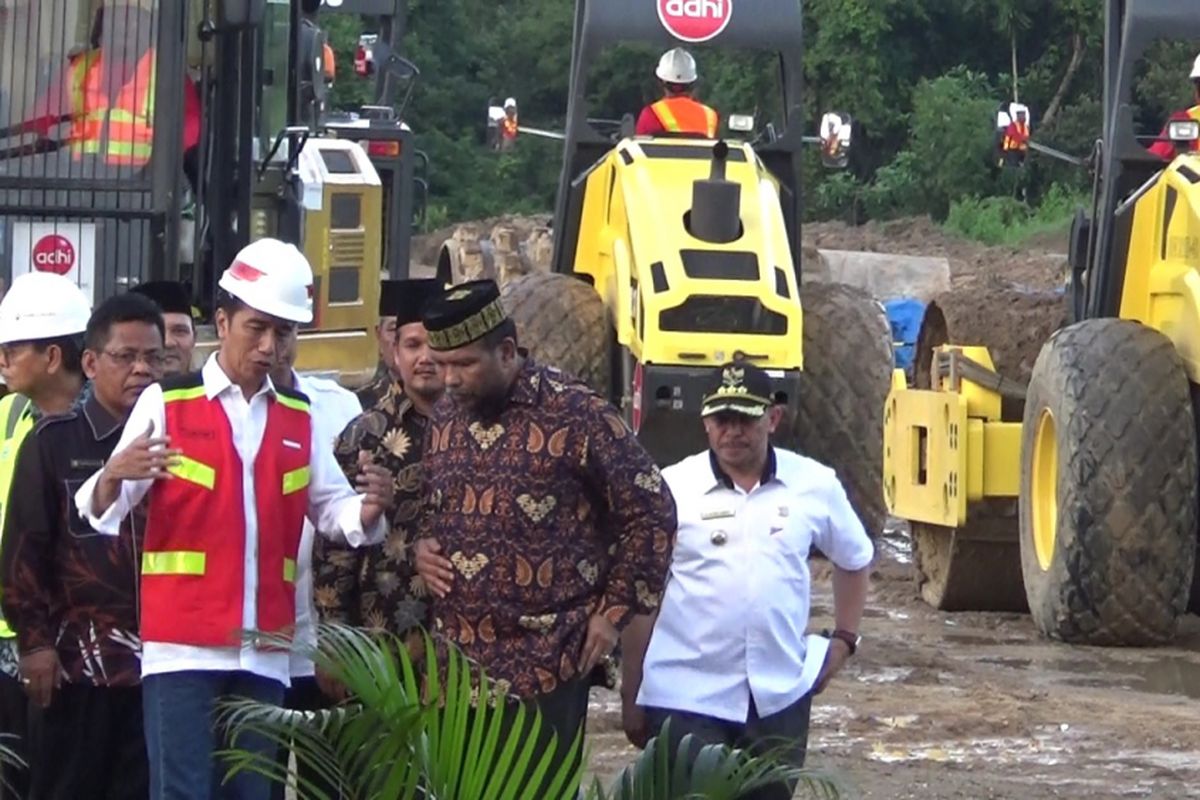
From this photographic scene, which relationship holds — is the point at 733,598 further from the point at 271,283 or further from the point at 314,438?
the point at 271,283

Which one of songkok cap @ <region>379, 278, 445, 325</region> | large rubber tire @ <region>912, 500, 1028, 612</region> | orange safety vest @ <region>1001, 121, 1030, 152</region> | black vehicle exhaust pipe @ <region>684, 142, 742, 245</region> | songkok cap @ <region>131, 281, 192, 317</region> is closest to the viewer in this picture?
songkok cap @ <region>379, 278, 445, 325</region>

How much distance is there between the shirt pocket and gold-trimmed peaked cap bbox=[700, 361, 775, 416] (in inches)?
56.4

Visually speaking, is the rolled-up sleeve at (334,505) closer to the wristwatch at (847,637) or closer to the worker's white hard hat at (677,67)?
the wristwatch at (847,637)

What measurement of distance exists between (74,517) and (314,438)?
1.94ft

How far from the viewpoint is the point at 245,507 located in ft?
19.7

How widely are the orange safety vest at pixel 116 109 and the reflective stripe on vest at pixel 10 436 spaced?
307cm

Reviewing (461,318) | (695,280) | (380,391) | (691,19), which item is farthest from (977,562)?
(461,318)

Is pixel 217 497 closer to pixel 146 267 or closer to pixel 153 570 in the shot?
pixel 153 570

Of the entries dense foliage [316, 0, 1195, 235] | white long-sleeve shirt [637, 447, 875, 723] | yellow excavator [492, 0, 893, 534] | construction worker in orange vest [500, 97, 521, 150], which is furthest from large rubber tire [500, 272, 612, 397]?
dense foliage [316, 0, 1195, 235]

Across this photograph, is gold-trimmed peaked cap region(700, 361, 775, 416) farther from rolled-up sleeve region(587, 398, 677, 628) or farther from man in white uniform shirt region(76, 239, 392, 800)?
man in white uniform shirt region(76, 239, 392, 800)

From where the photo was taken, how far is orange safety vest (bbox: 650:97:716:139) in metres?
13.6

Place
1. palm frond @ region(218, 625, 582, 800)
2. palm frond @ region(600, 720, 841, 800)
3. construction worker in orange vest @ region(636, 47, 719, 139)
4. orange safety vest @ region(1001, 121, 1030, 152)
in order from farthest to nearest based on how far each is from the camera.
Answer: construction worker in orange vest @ region(636, 47, 719, 139), orange safety vest @ region(1001, 121, 1030, 152), palm frond @ region(600, 720, 841, 800), palm frond @ region(218, 625, 582, 800)

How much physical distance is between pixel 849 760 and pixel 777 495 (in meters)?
2.90

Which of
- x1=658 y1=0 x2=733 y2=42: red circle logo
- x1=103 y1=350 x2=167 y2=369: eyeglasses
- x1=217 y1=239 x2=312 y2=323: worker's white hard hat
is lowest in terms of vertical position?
x1=103 y1=350 x2=167 y2=369: eyeglasses
